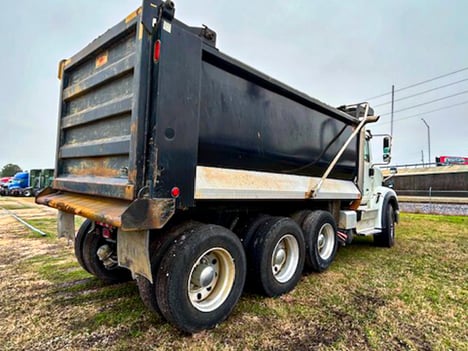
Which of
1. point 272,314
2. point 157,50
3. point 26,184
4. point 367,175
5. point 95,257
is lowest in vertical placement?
point 272,314

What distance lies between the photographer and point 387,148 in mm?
6242

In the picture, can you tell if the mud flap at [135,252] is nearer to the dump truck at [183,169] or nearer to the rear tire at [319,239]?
the dump truck at [183,169]

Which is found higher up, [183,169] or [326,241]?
[183,169]

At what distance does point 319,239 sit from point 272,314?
1815 millimetres

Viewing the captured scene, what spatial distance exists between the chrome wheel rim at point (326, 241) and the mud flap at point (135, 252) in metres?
3.02

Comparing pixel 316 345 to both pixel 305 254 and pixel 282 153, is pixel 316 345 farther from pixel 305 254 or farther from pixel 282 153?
pixel 282 153

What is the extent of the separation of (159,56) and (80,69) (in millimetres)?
1741

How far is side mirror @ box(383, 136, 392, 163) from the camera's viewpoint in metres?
6.23

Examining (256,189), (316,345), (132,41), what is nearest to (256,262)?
(256,189)

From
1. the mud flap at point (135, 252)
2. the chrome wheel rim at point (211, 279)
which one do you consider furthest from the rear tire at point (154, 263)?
the chrome wheel rim at point (211, 279)

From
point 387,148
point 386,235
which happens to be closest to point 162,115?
point 387,148

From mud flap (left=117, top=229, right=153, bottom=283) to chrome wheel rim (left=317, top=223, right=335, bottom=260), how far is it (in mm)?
3024

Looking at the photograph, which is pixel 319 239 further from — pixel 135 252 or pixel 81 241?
pixel 81 241

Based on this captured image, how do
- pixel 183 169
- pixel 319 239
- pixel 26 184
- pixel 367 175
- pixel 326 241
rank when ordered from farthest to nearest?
pixel 26 184
pixel 367 175
pixel 326 241
pixel 319 239
pixel 183 169
